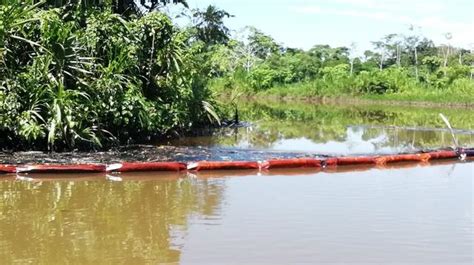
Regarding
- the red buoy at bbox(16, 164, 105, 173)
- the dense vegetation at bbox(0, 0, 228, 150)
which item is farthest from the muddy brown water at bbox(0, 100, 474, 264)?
the dense vegetation at bbox(0, 0, 228, 150)

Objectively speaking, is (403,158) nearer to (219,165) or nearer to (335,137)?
(219,165)

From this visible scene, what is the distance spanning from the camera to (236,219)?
6168 millimetres

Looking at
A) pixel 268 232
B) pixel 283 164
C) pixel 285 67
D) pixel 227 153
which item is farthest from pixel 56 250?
pixel 285 67

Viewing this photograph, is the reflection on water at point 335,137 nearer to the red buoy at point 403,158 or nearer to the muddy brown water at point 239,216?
the red buoy at point 403,158

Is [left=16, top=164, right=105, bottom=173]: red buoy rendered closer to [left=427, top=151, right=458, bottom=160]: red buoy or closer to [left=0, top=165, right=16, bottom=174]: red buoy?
[left=0, top=165, right=16, bottom=174]: red buoy

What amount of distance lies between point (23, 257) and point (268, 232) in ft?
7.37

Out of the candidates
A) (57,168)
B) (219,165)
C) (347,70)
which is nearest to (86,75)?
(57,168)

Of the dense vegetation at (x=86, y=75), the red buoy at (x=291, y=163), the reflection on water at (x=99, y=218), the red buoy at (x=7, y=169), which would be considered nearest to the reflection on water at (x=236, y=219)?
the reflection on water at (x=99, y=218)

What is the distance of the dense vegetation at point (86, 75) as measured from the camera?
413 inches

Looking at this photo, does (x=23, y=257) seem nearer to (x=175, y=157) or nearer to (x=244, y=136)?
(x=175, y=157)

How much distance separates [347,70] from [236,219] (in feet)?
155

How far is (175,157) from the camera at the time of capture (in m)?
11.1

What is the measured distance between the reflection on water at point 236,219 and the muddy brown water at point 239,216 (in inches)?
0.4

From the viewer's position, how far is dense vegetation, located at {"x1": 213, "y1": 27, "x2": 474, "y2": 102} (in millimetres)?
42344
